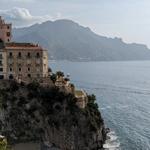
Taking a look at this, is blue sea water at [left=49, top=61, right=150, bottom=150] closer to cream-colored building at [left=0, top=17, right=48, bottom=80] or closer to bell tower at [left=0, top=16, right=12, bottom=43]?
cream-colored building at [left=0, top=17, right=48, bottom=80]

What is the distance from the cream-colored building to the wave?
21.4 m

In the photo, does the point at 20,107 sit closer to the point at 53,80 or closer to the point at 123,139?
the point at 53,80

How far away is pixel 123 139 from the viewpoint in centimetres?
9731

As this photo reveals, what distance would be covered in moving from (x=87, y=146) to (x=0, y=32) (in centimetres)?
3802

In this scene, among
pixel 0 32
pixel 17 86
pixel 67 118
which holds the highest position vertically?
pixel 0 32

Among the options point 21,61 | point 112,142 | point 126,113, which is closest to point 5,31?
point 21,61

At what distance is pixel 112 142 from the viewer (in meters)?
95.4

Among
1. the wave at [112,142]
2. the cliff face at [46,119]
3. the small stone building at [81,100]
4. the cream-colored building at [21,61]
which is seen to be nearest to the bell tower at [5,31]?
the cream-colored building at [21,61]

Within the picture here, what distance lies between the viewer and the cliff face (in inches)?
3489

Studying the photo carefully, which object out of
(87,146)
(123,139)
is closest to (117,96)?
(123,139)

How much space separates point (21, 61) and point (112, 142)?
2851cm

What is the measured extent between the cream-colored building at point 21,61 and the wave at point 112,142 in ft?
70.3

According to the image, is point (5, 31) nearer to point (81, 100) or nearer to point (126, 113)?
point (81, 100)

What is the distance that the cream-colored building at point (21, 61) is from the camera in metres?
97.7
